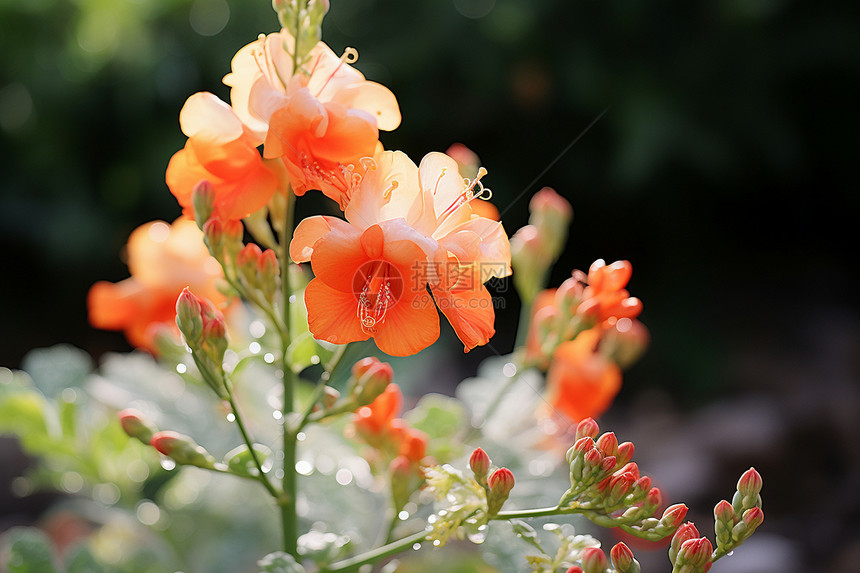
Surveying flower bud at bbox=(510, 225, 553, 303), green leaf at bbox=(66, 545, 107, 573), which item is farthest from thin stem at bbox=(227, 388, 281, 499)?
flower bud at bbox=(510, 225, 553, 303)

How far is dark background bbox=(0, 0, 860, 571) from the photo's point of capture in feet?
7.29

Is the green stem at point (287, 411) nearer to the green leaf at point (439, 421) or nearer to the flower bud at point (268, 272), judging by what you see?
the flower bud at point (268, 272)

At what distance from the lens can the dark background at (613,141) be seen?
2223 mm

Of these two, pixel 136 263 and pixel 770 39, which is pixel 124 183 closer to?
pixel 136 263

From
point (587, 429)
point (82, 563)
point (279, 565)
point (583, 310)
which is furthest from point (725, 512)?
point (82, 563)

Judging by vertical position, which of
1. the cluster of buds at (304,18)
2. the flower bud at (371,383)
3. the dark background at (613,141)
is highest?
the dark background at (613,141)

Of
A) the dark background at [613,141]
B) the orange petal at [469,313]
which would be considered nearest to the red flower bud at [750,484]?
the orange petal at [469,313]

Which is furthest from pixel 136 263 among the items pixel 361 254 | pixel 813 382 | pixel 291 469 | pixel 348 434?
pixel 813 382

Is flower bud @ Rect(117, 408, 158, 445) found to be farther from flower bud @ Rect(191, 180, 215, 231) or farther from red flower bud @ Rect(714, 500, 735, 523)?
red flower bud @ Rect(714, 500, 735, 523)

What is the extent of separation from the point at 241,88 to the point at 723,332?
2226mm

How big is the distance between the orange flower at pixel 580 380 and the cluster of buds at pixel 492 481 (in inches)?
16.3

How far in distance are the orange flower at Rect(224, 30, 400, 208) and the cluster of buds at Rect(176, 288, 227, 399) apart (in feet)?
0.39

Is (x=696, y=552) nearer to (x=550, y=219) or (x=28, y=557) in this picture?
(x=550, y=219)

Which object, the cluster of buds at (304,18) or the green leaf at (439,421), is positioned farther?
the green leaf at (439,421)
